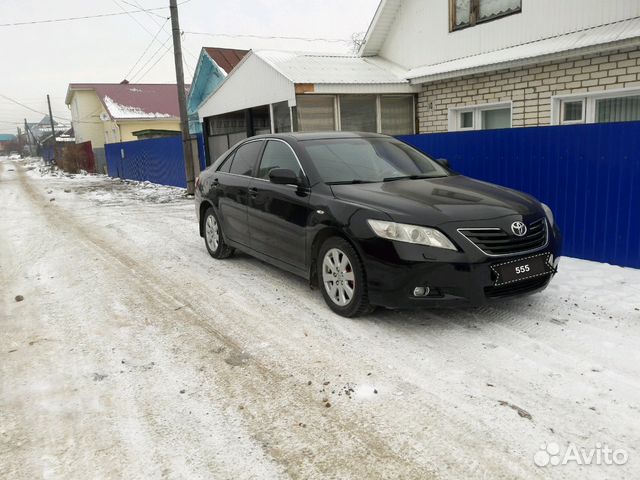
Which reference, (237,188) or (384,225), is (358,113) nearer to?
(237,188)

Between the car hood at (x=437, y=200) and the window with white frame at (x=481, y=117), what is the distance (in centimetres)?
611

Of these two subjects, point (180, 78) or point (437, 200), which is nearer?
point (437, 200)

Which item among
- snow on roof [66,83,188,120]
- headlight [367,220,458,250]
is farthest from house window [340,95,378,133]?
snow on roof [66,83,188,120]

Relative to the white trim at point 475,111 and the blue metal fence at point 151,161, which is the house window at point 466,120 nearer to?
the white trim at point 475,111

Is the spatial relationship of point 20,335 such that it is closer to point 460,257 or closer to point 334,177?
point 334,177

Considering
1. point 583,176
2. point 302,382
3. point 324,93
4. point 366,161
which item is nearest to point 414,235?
point 302,382

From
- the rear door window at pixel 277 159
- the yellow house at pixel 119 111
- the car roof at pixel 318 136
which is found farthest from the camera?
the yellow house at pixel 119 111

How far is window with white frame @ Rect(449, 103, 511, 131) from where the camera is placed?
10867 mm

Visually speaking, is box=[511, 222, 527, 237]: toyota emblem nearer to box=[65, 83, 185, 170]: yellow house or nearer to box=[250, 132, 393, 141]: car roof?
box=[250, 132, 393, 141]: car roof

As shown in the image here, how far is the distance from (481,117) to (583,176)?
5.39 m

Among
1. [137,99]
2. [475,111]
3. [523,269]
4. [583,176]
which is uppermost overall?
[137,99]

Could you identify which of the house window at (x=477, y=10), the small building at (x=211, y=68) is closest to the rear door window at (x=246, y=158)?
the house window at (x=477, y=10)

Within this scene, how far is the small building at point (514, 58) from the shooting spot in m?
8.55

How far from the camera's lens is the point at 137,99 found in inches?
1519
